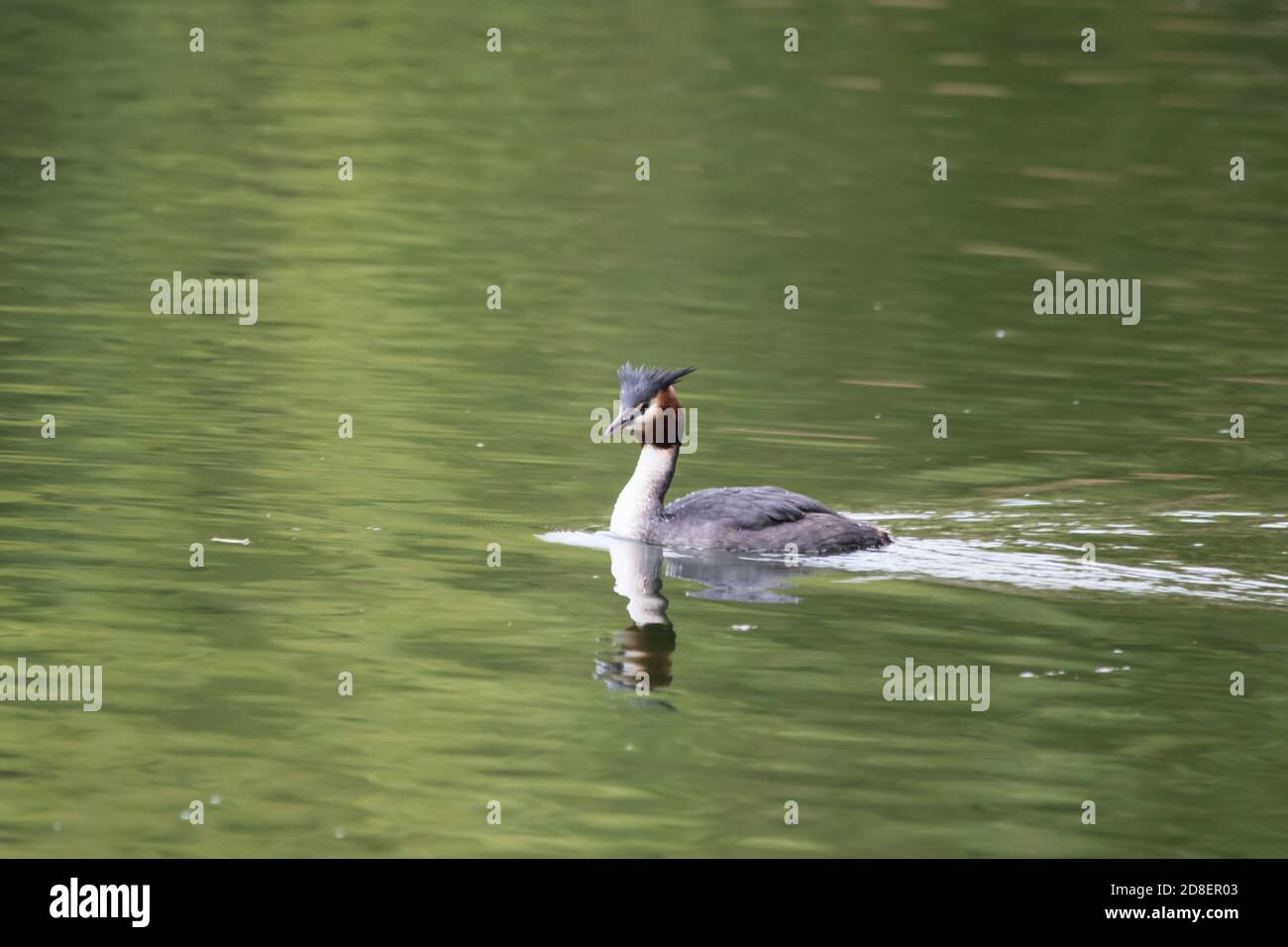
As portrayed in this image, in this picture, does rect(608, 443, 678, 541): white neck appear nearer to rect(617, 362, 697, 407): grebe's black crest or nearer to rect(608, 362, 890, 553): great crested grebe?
rect(608, 362, 890, 553): great crested grebe

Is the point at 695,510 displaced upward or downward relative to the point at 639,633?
upward

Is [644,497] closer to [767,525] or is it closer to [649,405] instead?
[649,405]

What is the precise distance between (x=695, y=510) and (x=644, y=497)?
42 cm

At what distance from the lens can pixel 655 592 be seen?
48.3 feet

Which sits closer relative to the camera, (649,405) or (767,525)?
(767,525)

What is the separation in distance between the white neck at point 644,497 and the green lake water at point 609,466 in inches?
10.0

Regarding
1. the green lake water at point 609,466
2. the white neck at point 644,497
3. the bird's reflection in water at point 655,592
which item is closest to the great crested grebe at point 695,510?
the white neck at point 644,497

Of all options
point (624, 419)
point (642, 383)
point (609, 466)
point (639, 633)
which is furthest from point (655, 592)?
point (609, 466)

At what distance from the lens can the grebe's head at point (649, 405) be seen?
15938 mm

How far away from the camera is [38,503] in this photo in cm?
1575

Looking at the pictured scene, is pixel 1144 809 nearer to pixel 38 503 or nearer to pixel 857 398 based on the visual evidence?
pixel 38 503

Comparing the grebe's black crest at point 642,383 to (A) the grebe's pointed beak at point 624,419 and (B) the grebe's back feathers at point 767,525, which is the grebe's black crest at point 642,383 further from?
(B) the grebe's back feathers at point 767,525

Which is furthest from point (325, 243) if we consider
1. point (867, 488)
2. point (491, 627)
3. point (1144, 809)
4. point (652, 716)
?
point (1144, 809)

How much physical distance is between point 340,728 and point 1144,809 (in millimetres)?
4224
